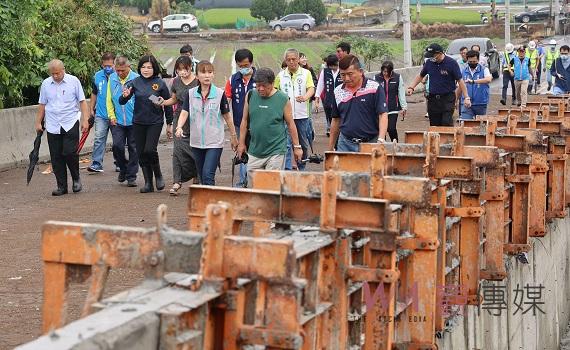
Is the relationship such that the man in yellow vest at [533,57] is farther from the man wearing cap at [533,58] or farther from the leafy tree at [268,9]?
the leafy tree at [268,9]

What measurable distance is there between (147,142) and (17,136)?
3822 millimetres

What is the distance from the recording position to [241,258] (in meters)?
5.88

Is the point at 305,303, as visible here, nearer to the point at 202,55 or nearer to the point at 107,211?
the point at 107,211

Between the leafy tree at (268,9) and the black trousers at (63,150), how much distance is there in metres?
89.3

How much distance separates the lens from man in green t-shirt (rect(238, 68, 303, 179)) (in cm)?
1253

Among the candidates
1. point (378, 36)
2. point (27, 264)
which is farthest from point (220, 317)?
point (378, 36)

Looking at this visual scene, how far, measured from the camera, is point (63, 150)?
52.9ft

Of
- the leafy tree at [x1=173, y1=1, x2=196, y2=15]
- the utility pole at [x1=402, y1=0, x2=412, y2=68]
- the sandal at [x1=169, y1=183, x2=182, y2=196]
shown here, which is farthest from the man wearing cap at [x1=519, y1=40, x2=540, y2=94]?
the leafy tree at [x1=173, y1=1, x2=196, y2=15]

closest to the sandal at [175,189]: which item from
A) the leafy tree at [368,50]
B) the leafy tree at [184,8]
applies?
the leafy tree at [368,50]

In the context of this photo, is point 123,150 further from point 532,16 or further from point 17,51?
point 532,16

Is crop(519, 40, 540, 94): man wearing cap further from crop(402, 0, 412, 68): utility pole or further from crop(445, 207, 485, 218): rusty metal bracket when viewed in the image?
crop(445, 207, 485, 218): rusty metal bracket

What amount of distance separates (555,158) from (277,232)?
8.03m

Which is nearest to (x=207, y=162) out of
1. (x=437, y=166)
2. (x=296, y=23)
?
(x=437, y=166)

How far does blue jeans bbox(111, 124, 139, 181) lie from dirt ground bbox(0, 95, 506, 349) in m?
0.22
